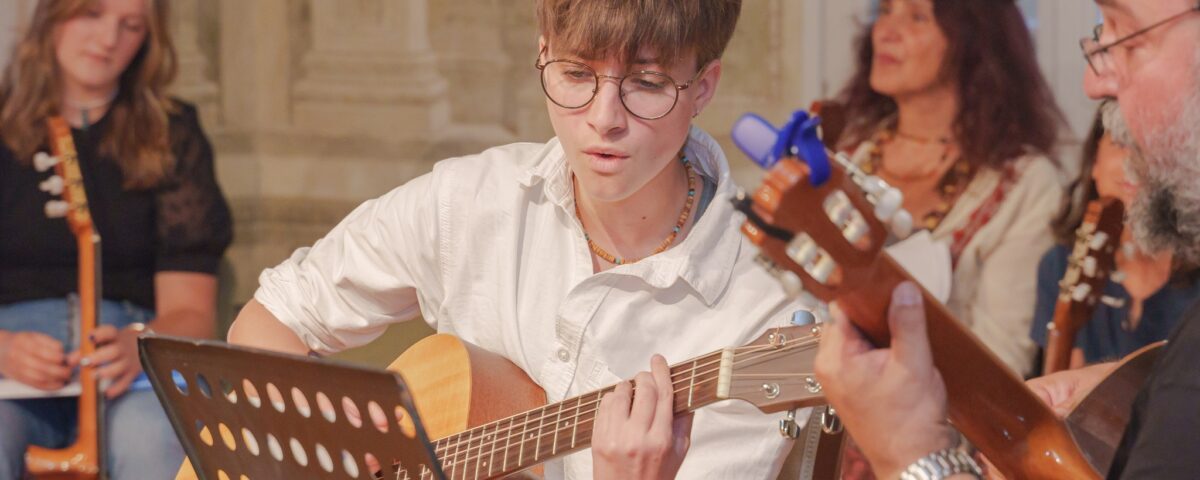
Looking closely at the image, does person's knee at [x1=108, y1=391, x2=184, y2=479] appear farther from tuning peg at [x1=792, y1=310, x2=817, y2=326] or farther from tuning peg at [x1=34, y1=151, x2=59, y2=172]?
tuning peg at [x1=792, y1=310, x2=817, y2=326]

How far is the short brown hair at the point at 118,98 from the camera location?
12.2 feet

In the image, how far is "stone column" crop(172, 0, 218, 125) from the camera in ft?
15.1

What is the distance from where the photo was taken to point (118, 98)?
3.81 m

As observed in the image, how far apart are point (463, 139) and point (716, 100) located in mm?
864

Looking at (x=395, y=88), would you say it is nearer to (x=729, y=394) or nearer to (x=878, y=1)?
(x=878, y=1)

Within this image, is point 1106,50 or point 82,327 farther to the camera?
point 82,327

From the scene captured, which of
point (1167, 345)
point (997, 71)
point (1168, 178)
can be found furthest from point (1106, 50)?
point (997, 71)

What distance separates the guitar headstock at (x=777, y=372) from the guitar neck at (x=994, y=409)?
29 centimetres

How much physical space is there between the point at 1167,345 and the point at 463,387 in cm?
109

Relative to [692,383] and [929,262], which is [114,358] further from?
[929,262]

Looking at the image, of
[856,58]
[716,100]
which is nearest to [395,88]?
[716,100]

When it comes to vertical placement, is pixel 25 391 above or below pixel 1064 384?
below

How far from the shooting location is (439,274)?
2.38 m

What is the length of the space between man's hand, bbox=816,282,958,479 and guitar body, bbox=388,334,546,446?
0.84 meters
